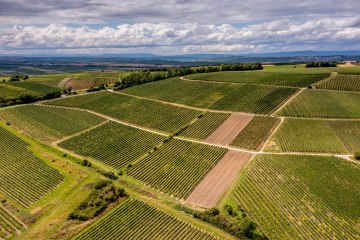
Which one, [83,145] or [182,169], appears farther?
[83,145]

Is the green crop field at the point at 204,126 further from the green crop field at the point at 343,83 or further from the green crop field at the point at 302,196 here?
the green crop field at the point at 343,83

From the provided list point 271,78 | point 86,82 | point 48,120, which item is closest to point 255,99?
point 271,78

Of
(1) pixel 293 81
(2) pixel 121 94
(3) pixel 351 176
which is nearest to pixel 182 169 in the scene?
(3) pixel 351 176

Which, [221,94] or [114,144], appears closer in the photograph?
[114,144]

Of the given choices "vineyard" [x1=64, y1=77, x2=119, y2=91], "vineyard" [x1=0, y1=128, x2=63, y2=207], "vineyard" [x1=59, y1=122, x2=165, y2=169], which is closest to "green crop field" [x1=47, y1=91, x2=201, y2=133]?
"vineyard" [x1=59, y1=122, x2=165, y2=169]

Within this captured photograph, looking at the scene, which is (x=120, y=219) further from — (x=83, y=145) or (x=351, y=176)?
(x=351, y=176)

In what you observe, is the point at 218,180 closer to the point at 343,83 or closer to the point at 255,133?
the point at 255,133
